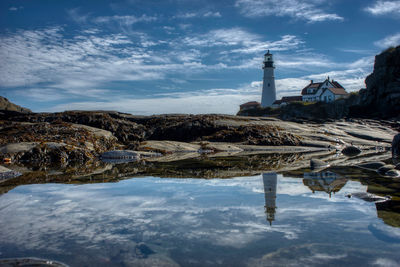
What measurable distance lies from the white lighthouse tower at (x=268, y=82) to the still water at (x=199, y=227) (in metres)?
72.5

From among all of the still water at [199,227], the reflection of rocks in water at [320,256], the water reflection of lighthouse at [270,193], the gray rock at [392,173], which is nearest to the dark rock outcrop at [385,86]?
the gray rock at [392,173]

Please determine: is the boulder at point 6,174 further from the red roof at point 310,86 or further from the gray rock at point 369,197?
the red roof at point 310,86

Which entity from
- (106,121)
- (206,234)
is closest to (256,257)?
(206,234)

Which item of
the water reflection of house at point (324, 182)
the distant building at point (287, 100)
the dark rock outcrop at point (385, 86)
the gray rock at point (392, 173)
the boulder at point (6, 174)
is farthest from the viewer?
the distant building at point (287, 100)

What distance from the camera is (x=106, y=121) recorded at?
20.0 m

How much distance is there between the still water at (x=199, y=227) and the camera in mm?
2738

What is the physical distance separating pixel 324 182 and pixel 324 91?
3145 inches

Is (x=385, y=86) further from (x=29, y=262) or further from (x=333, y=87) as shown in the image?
(x=29, y=262)

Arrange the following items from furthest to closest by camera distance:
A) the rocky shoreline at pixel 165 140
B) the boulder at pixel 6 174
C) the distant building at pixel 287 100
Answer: the distant building at pixel 287 100
the rocky shoreline at pixel 165 140
the boulder at pixel 6 174

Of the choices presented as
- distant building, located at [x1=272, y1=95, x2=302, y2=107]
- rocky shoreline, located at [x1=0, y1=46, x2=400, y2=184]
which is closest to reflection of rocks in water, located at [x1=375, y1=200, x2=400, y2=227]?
rocky shoreline, located at [x1=0, y1=46, x2=400, y2=184]

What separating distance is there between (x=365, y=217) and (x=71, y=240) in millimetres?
3275

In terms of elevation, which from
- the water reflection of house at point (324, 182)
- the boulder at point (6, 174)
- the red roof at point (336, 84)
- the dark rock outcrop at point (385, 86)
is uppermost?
the red roof at point (336, 84)

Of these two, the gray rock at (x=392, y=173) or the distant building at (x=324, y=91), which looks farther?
the distant building at (x=324, y=91)

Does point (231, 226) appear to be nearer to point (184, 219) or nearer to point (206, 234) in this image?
point (206, 234)
